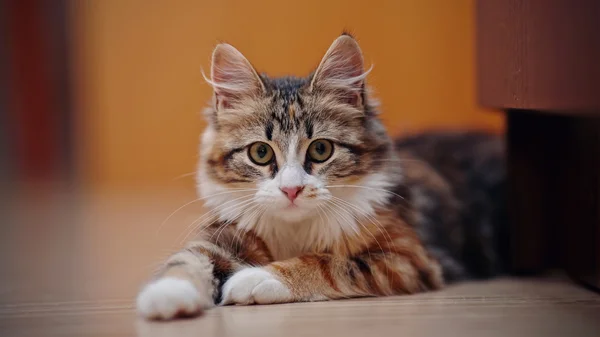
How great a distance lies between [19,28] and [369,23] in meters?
2.50

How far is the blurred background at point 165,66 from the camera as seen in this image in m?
1.79

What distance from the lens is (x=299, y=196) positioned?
154cm

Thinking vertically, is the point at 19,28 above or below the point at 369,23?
above

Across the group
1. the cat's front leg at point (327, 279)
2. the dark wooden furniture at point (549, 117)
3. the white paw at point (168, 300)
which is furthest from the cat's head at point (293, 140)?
the dark wooden furniture at point (549, 117)

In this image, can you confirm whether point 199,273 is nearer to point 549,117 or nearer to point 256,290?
point 256,290

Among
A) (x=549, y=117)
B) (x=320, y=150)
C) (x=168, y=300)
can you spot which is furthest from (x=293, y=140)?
(x=549, y=117)

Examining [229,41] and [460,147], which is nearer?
[229,41]

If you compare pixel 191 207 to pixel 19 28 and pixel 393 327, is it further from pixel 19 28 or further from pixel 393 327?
pixel 19 28

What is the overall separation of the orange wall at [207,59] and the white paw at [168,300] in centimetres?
47

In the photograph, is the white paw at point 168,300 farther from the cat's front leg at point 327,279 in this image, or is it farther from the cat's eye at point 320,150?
the cat's eye at point 320,150

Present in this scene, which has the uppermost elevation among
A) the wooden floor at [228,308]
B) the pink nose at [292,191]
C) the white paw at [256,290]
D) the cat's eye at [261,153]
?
the cat's eye at [261,153]

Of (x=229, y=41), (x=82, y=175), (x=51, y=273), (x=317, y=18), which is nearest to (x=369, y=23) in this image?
(x=317, y=18)

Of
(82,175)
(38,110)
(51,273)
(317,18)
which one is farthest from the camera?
(38,110)

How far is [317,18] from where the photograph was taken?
174 centimetres
